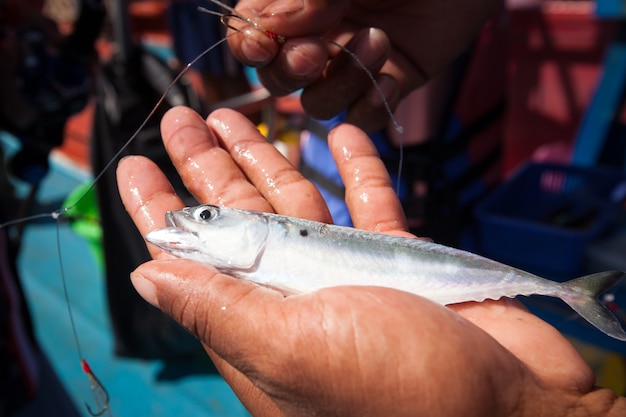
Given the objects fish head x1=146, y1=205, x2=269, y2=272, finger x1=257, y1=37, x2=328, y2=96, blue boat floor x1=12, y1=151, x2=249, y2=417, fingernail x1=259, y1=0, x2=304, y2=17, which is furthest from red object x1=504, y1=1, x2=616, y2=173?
blue boat floor x1=12, y1=151, x2=249, y2=417

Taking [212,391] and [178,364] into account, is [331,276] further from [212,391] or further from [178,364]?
[178,364]

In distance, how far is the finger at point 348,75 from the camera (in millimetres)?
2238

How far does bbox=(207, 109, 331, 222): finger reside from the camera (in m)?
2.15

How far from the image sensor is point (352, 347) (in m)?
1.25

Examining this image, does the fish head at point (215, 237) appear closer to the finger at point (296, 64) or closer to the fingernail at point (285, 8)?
the finger at point (296, 64)

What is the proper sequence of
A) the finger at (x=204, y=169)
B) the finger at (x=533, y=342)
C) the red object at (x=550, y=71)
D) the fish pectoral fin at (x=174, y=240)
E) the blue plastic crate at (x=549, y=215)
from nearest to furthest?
1. the finger at (x=533, y=342)
2. the fish pectoral fin at (x=174, y=240)
3. the finger at (x=204, y=169)
4. the blue plastic crate at (x=549, y=215)
5. the red object at (x=550, y=71)

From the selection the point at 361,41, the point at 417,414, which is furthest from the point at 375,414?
the point at 361,41

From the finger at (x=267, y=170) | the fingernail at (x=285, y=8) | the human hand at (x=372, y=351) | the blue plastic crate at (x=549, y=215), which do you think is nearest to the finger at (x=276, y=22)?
the fingernail at (x=285, y=8)

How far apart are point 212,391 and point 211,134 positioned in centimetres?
220

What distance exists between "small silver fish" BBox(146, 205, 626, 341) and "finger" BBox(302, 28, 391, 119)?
2.78 feet

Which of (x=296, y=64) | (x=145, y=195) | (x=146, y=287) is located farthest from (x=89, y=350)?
(x=296, y=64)

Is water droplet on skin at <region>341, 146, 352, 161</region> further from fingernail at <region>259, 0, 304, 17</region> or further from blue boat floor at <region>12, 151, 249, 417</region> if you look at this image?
blue boat floor at <region>12, 151, 249, 417</region>

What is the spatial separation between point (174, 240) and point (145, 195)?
0.33 metres

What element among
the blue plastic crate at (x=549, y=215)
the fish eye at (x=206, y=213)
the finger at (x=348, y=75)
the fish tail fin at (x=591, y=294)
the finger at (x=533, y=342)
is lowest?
the blue plastic crate at (x=549, y=215)
